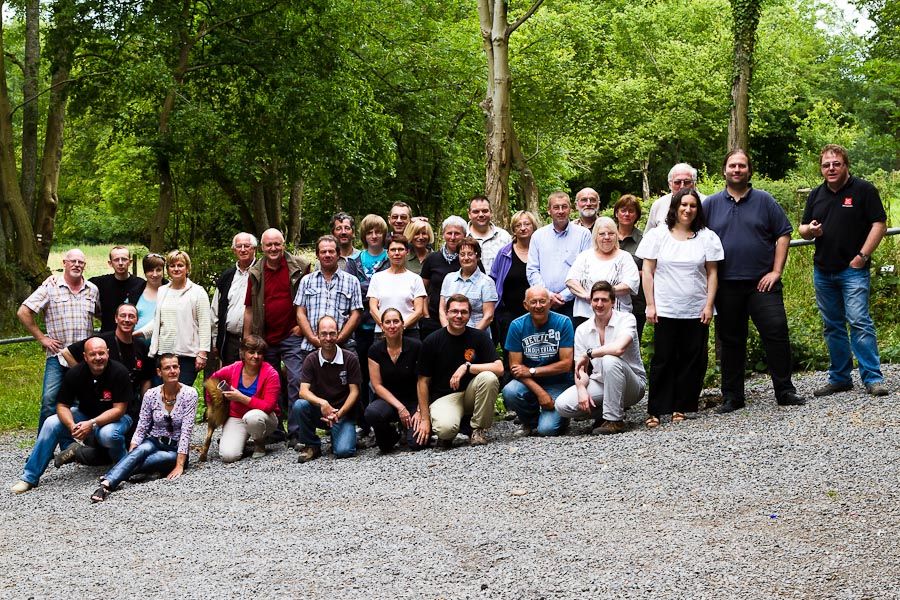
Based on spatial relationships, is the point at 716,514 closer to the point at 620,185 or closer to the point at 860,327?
the point at 860,327

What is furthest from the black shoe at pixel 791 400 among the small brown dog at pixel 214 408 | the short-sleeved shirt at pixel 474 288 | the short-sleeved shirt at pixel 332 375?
the small brown dog at pixel 214 408

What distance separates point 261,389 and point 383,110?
16215 millimetres

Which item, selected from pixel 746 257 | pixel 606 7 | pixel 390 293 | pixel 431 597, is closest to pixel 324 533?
pixel 431 597

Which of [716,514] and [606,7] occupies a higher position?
[606,7]

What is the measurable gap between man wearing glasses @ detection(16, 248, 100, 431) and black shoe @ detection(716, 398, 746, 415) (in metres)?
5.53

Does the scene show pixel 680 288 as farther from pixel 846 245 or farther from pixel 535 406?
pixel 535 406

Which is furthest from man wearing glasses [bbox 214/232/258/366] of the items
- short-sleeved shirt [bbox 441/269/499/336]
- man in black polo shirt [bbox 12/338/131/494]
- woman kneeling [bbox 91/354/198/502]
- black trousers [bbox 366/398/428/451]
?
short-sleeved shirt [bbox 441/269/499/336]

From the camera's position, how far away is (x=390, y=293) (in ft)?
28.6

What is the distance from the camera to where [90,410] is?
8.61 metres

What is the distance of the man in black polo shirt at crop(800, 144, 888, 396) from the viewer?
7895 millimetres

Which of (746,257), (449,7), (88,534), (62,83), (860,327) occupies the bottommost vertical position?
(88,534)

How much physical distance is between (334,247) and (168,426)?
201 centimetres

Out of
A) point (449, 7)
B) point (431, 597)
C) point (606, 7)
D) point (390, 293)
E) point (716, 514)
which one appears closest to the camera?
point (431, 597)

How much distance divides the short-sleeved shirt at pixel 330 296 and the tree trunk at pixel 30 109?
44.0 feet
